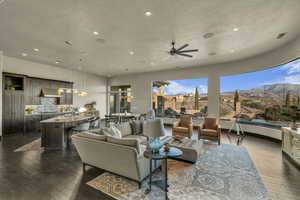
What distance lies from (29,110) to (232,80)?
10283 millimetres

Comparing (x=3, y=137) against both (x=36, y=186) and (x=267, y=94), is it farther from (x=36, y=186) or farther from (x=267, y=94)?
(x=267, y=94)

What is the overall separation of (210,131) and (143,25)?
3991 millimetres

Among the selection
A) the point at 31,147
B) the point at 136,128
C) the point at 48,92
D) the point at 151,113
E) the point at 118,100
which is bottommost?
the point at 31,147

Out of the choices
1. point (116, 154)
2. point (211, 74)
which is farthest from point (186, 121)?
point (116, 154)

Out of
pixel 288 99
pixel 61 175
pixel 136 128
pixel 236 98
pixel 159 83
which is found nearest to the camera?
pixel 61 175

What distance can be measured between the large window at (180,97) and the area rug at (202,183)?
4.59 m

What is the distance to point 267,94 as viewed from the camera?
538cm

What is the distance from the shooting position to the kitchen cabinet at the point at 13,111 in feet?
17.3

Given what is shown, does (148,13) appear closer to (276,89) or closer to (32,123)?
(276,89)

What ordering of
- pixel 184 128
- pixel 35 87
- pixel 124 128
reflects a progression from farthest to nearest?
pixel 35 87, pixel 184 128, pixel 124 128

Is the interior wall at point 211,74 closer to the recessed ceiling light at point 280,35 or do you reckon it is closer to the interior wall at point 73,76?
the recessed ceiling light at point 280,35

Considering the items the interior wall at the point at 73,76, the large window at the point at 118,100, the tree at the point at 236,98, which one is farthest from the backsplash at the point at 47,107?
the tree at the point at 236,98

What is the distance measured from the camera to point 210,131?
4.40 meters

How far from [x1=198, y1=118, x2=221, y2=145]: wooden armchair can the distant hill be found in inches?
111
